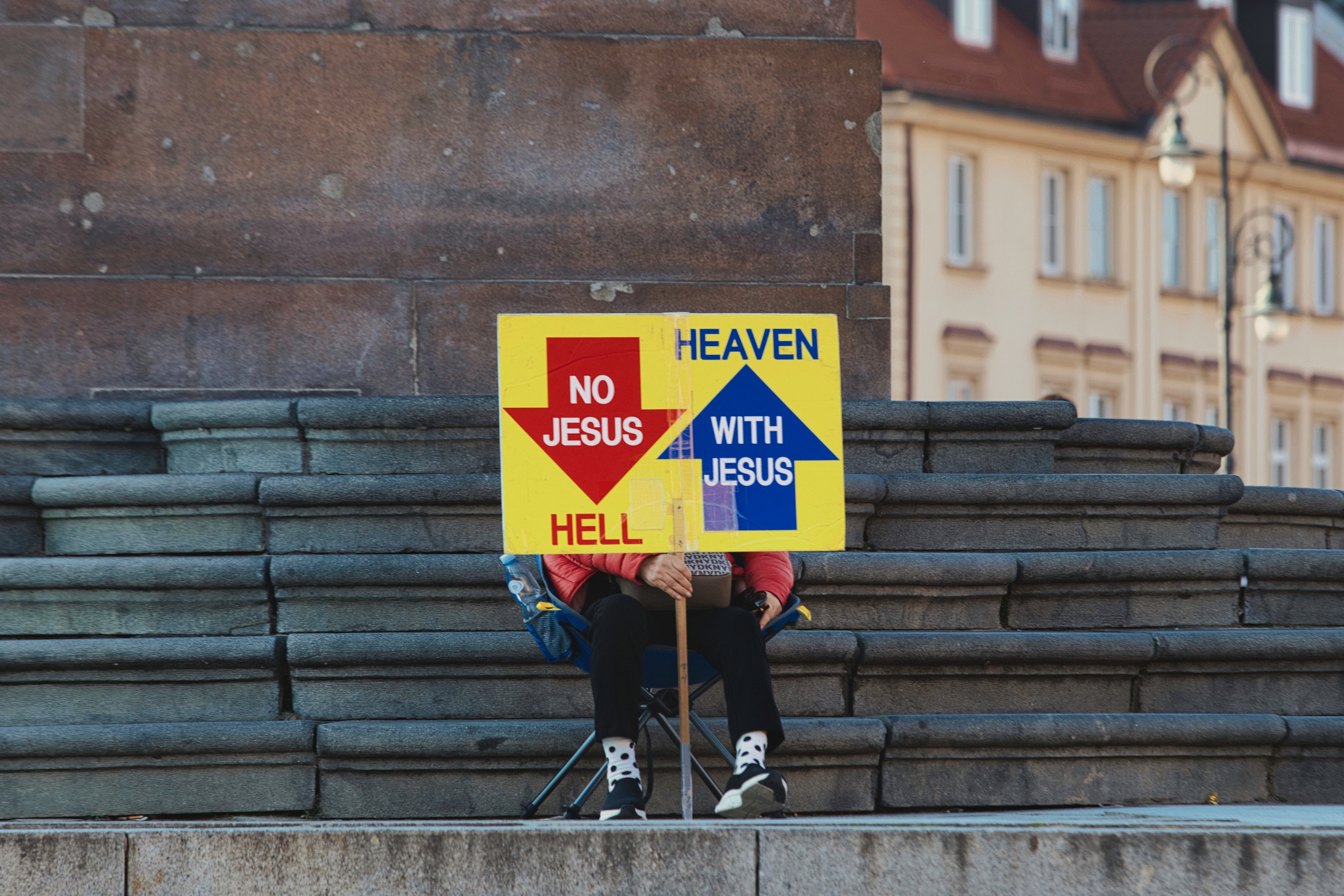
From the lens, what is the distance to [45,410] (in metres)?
8.18

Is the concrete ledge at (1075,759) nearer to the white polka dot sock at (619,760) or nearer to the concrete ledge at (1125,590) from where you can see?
the concrete ledge at (1125,590)

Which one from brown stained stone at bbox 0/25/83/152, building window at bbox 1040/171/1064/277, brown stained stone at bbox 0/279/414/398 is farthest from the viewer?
building window at bbox 1040/171/1064/277

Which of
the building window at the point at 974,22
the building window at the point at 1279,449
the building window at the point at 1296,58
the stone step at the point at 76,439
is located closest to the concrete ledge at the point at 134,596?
the stone step at the point at 76,439

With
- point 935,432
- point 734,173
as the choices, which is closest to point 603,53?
point 734,173

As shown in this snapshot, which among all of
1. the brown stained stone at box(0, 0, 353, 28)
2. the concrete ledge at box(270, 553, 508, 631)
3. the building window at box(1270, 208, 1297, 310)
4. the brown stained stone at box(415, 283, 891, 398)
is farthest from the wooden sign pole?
the building window at box(1270, 208, 1297, 310)

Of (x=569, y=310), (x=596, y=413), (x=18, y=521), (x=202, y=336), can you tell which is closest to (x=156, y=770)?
(x=18, y=521)

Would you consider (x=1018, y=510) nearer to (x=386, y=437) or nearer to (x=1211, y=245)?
(x=386, y=437)

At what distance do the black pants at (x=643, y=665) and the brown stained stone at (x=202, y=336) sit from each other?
247 cm

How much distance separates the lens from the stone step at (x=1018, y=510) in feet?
25.4

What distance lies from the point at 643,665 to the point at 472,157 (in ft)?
9.60

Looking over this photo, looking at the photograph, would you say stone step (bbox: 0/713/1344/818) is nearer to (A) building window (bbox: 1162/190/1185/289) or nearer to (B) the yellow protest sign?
(B) the yellow protest sign

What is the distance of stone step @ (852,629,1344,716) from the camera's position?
722 cm

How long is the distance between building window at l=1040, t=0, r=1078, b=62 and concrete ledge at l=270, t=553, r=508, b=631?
29584 mm

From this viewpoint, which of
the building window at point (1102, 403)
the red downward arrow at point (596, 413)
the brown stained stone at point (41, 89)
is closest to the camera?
the red downward arrow at point (596, 413)
